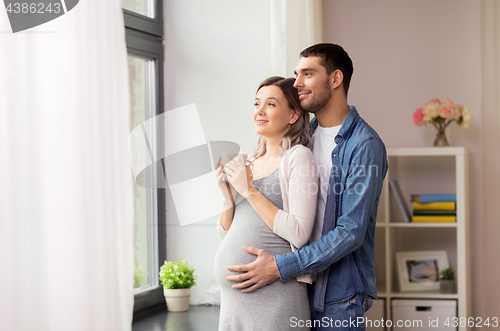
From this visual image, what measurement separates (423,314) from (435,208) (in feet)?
1.89

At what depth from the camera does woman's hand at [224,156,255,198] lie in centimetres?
128

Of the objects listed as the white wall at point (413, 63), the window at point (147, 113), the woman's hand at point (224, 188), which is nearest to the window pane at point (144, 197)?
the window at point (147, 113)

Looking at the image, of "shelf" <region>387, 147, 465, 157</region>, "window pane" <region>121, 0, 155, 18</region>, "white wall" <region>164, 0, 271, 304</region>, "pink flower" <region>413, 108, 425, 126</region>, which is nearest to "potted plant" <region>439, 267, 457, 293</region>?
"shelf" <region>387, 147, 465, 157</region>

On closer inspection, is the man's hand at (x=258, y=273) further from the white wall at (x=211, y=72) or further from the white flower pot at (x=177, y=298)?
the white wall at (x=211, y=72)

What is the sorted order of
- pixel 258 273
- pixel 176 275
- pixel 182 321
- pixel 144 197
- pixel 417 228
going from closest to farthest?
pixel 258 273, pixel 182 321, pixel 176 275, pixel 144 197, pixel 417 228

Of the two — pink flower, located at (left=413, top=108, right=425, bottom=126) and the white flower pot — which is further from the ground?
pink flower, located at (left=413, top=108, right=425, bottom=126)

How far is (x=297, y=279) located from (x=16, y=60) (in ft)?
2.88

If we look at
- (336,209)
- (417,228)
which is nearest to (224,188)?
(336,209)

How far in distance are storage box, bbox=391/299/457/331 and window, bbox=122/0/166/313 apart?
4.22ft

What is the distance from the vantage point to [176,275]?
213cm

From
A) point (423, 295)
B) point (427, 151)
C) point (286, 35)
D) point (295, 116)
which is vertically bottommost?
point (423, 295)

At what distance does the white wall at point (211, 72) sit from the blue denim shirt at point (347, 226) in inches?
38.7

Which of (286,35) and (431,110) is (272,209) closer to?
(286,35)

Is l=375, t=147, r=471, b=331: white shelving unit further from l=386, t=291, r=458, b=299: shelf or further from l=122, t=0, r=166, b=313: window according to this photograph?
l=122, t=0, r=166, b=313: window
